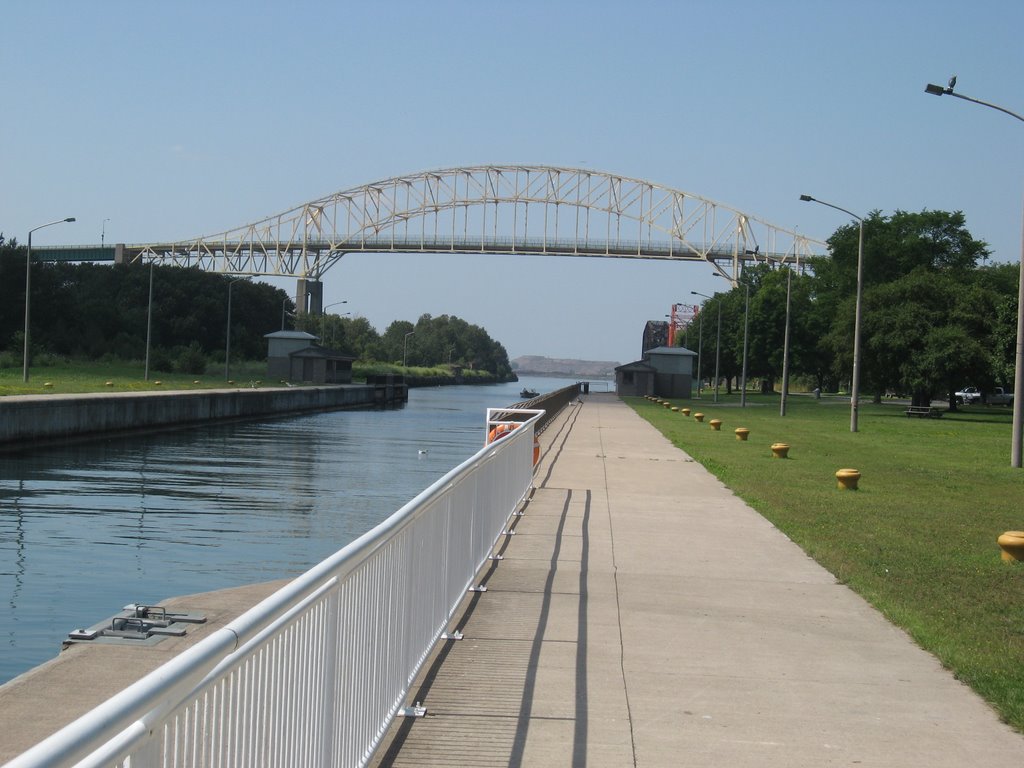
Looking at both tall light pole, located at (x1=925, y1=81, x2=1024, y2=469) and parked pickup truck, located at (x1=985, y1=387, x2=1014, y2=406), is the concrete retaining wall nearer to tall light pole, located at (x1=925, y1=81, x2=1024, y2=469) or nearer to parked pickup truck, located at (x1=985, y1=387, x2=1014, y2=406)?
tall light pole, located at (x1=925, y1=81, x2=1024, y2=469)

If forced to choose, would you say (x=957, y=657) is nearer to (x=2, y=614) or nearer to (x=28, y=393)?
(x=2, y=614)

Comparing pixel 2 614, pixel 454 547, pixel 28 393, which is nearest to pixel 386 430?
pixel 28 393

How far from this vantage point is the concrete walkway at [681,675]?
6.62m

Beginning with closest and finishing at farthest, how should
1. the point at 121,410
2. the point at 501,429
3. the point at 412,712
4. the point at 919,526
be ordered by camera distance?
the point at 412,712 → the point at 919,526 → the point at 501,429 → the point at 121,410

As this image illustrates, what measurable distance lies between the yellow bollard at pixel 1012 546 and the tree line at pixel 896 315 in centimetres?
4975

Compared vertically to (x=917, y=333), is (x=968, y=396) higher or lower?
lower

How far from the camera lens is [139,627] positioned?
34.6 ft

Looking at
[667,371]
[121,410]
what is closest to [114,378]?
[121,410]

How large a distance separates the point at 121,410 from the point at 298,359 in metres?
Result: 58.1

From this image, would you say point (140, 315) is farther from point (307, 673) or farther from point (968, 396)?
point (307, 673)

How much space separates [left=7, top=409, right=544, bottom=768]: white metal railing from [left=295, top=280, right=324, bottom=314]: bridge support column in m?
148

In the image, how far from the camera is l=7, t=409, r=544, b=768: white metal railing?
10.1 ft

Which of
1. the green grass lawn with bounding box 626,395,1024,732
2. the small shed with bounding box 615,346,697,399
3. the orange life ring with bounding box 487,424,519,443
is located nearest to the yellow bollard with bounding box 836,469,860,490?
the green grass lawn with bounding box 626,395,1024,732

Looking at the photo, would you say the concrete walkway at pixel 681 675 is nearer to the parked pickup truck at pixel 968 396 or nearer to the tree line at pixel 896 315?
the tree line at pixel 896 315
